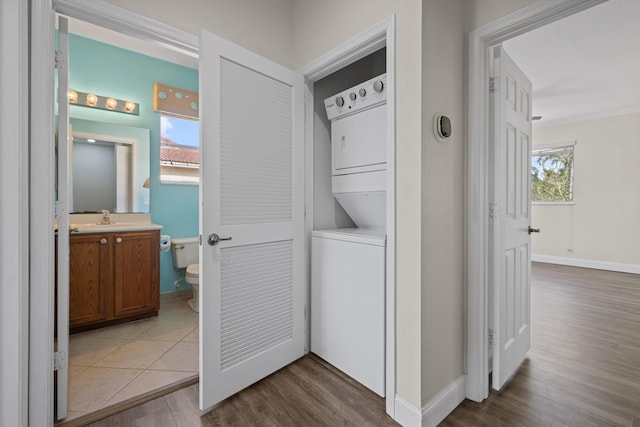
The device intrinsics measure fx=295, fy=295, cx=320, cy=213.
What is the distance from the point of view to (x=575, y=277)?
4.32 m

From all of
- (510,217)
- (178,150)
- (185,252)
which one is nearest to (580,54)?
(510,217)

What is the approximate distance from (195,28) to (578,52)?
11.2 ft

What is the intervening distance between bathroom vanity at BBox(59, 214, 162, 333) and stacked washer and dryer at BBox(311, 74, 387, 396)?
5.36ft

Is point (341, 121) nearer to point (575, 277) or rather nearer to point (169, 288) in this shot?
point (169, 288)

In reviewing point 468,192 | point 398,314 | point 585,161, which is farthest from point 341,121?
point 585,161

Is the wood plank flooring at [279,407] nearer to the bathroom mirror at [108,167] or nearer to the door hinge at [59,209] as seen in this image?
the door hinge at [59,209]

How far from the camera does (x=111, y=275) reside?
2492mm

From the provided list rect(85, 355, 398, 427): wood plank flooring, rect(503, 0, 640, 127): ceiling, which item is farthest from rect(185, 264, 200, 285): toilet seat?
rect(503, 0, 640, 127): ceiling

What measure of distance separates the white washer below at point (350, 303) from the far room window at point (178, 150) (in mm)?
2002

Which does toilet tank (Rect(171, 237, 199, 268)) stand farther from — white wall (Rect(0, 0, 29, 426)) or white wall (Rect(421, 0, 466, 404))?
white wall (Rect(421, 0, 466, 404))

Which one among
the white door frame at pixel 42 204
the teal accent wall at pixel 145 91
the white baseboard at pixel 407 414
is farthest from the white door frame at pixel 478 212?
the teal accent wall at pixel 145 91

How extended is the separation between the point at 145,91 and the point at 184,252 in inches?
69.1

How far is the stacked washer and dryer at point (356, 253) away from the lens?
163 cm

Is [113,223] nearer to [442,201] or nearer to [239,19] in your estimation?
[239,19]
